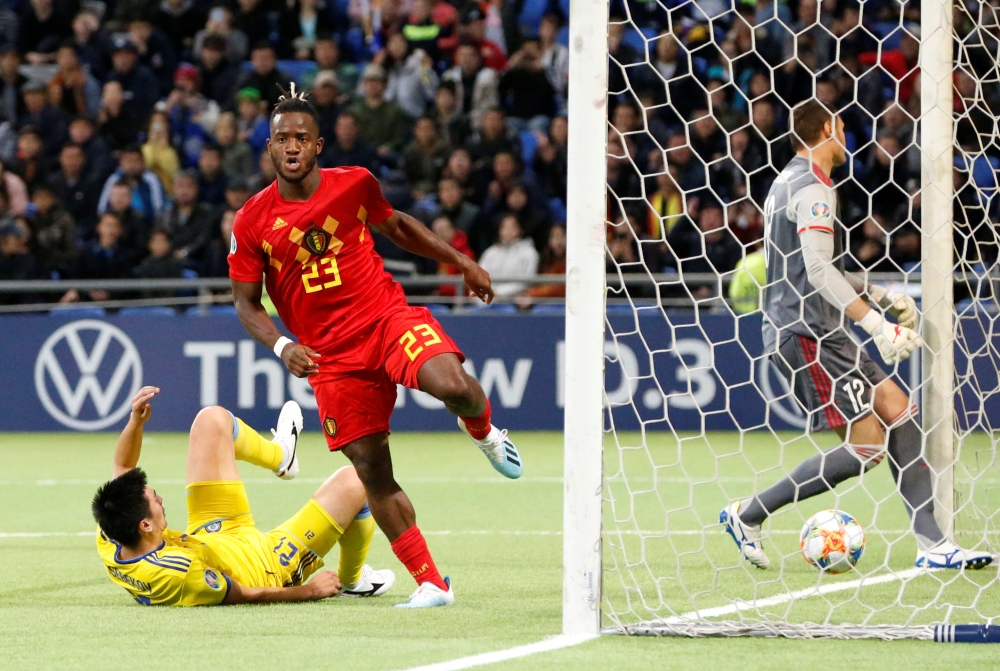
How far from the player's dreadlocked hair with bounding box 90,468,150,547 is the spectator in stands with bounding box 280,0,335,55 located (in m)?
11.6

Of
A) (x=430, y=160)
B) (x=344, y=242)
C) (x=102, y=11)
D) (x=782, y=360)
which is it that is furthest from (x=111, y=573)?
(x=102, y=11)

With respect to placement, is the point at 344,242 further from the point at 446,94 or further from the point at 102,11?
the point at 102,11

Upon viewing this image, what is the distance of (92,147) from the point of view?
14406 millimetres

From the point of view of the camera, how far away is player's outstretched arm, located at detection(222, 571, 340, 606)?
4.93 metres

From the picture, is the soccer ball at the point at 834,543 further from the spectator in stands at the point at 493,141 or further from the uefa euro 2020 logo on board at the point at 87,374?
the spectator in stands at the point at 493,141

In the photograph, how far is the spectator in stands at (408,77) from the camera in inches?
578

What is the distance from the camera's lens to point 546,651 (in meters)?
4.09

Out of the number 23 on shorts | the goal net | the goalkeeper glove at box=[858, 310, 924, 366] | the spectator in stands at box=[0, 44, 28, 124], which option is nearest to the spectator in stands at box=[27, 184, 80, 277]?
the spectator in stands at box=[0, 44, 28, 124]

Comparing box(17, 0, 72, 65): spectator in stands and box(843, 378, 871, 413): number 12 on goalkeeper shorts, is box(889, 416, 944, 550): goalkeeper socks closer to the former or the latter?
box(843, 378, 871, 413): number 12 on goalkeeper shorts

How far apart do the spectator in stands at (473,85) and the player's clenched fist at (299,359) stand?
9.78 meters

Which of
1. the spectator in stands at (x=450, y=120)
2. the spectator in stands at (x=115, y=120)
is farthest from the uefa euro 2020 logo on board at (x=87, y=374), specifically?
the spectator in stands at (x=450, y=120)

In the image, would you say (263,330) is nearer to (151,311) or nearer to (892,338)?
(892,338)

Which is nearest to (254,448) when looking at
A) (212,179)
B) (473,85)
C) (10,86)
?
(212,179)

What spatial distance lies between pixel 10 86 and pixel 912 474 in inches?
489
